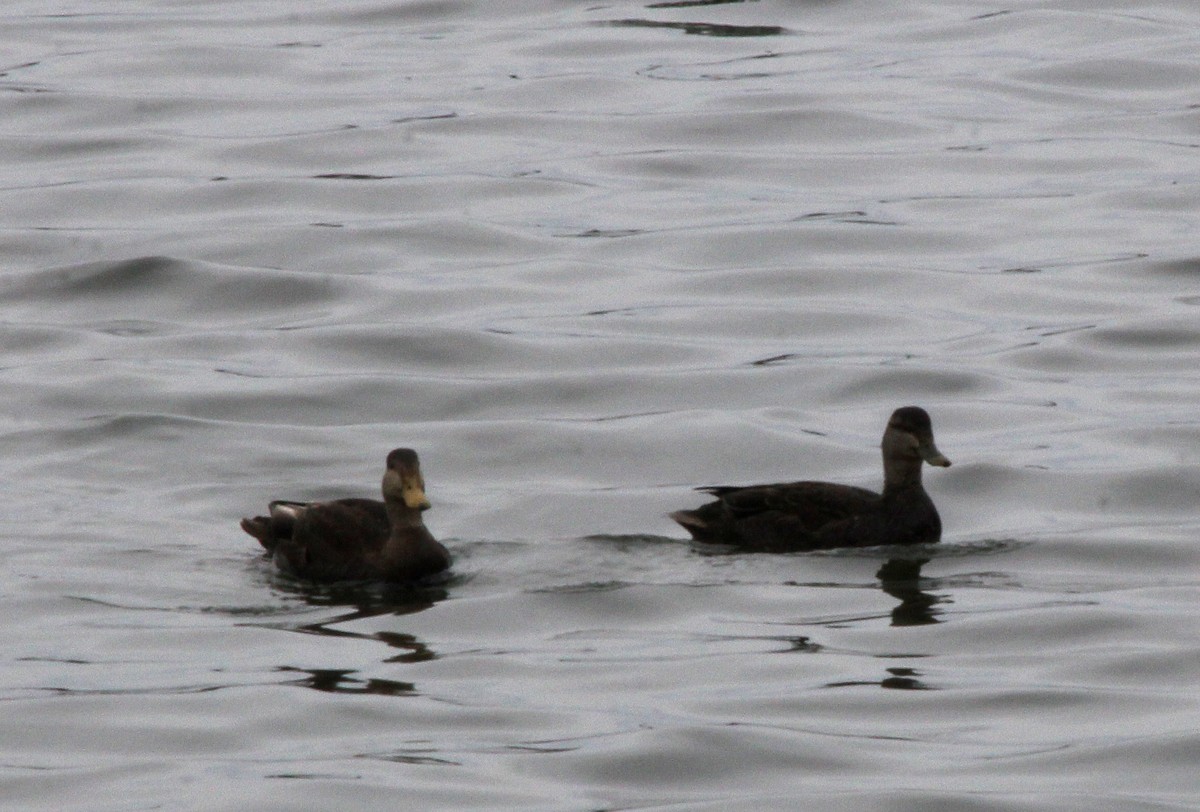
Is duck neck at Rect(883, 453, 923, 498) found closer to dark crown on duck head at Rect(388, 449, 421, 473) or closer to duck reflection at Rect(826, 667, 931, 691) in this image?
duck reflection at Rect(826, 667, 931, 691)

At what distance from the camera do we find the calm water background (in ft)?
32.8

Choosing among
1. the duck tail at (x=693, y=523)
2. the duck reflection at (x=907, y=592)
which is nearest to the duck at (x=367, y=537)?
the duck tail at (x=693, y=523)

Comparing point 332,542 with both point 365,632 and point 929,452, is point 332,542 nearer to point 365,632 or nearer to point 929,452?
point 365,632

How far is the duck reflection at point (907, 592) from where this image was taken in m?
11.8

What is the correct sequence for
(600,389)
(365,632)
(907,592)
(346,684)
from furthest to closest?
(600,389) → (907,592) → (365,632) → (346,684)

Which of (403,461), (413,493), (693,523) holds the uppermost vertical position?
(403,461)

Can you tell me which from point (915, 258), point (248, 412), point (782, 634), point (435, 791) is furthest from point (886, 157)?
point (435, 791)

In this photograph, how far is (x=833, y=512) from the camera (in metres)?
13.0

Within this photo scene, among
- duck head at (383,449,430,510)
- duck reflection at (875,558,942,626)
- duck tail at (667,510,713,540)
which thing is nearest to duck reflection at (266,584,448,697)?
duck head at (383,449,430,510)

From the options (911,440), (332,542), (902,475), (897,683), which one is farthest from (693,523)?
(897,683)

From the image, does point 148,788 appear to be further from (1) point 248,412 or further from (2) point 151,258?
(2) point 151,258

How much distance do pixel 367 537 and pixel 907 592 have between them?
8.80 feet

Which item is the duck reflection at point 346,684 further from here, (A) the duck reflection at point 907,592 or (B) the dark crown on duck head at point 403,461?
(A) the duck reflection at point 907,592

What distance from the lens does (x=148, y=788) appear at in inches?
367
